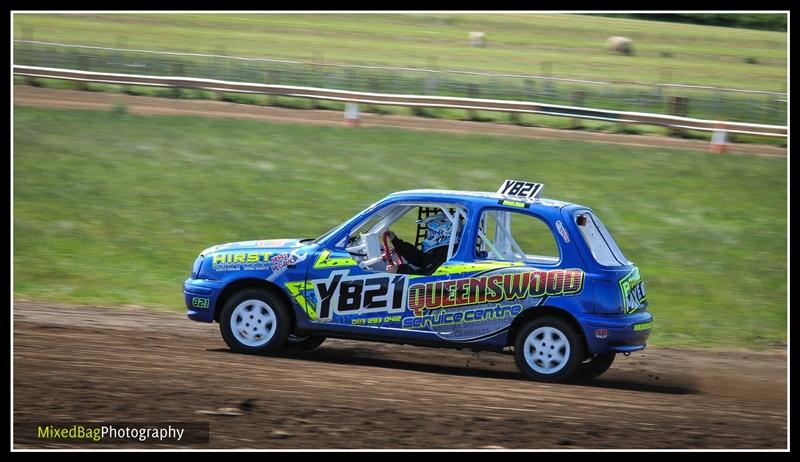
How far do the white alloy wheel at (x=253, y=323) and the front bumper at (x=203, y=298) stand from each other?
24 cm

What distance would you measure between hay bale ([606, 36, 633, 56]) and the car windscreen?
67.9ft

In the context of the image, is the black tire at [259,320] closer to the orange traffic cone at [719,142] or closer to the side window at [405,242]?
the side window at [405,242]

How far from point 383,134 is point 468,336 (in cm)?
1475

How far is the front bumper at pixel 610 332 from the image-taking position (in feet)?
30.7

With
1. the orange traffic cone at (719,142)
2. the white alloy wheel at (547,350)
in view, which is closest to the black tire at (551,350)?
the white alloy wheel at (547,350)

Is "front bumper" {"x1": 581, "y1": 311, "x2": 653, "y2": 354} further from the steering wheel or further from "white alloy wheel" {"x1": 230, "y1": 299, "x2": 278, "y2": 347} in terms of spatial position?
"white alloy wheel" {"x1": 230, "y1": 299, "x2": 278, "y2": 347}

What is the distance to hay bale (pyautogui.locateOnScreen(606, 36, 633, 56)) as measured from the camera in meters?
29.8

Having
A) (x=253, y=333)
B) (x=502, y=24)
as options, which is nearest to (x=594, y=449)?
(x=253, y=333)

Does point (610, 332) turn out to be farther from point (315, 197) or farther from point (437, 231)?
point (315, 197)

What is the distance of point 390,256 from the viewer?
33.1 feet

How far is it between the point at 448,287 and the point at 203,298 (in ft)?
8.00

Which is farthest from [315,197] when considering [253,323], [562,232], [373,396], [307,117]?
[373,396]

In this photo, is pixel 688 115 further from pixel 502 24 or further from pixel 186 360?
pixel 186 360

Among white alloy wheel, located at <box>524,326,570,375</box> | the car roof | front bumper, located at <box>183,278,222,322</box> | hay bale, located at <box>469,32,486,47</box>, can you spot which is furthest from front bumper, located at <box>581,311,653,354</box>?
hay bale, located at <box>469,32,486,47</box>
